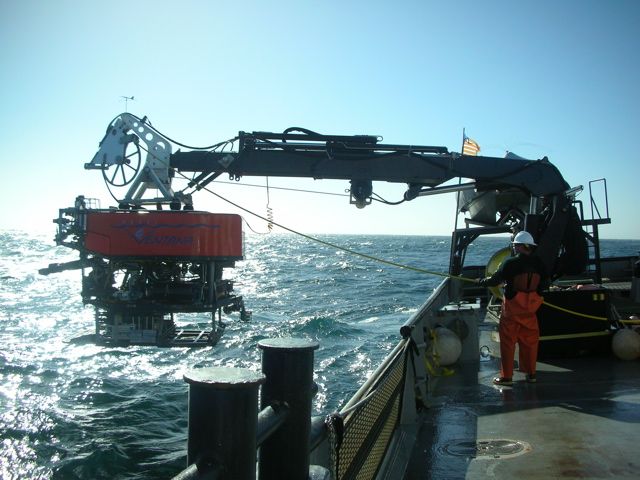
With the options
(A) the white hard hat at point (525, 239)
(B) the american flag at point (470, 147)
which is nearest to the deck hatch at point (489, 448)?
(A) the white hard hat at point (525, 239)

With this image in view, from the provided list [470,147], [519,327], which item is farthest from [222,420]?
[470,147]

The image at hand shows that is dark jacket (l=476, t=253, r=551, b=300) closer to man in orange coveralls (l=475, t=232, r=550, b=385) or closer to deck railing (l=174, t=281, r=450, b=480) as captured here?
man in orange coveralls (l=475, t=232, r=550, b=385)

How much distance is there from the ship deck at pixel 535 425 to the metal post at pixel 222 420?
2984mm

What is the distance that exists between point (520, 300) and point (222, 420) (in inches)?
208

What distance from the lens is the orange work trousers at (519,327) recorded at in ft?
20.2

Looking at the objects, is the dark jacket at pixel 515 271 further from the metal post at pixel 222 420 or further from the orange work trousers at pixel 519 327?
the metal post at pixel 222 420

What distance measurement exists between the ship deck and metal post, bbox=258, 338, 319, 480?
2458 millimetres

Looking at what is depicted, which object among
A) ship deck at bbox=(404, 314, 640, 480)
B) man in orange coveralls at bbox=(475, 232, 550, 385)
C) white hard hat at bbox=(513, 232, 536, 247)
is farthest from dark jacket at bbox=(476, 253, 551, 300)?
ship deck at bbox=(404, 314, 640, 480)

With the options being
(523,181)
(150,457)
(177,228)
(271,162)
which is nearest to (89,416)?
(150,457)

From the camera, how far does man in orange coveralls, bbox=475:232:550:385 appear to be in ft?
20.2

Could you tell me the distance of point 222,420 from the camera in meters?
1.56

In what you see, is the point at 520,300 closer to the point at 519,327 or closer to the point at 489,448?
the point at 519,327

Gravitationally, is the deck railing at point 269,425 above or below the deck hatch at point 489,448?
above

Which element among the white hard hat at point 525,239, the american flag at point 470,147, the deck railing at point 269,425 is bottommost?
the deck railing at point 269,425
